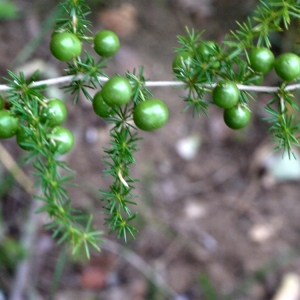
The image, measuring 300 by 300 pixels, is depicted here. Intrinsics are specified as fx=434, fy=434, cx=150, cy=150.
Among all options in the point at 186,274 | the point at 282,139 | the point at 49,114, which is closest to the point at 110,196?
the point at 49,114

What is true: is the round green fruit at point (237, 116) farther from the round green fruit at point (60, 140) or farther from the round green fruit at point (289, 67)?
the round green fruit at point (60, 140)

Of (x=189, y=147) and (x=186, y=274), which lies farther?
(x=189, y=147)

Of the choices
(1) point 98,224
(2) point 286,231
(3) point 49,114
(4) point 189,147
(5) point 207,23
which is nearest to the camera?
(3) point 49,114

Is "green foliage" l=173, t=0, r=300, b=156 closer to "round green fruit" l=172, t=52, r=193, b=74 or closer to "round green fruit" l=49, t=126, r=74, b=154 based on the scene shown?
"round green fruit" l=172, t=52, r=193, b=74

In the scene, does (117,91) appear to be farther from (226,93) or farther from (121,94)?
(226,93)

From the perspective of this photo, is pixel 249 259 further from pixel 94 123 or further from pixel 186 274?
pixel 94 123

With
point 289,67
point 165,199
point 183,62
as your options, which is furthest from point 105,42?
point 165,199

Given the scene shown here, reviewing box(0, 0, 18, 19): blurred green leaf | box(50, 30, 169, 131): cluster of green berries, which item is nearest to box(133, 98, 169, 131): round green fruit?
box(50, 30, 169, 131): cluster of green berries
